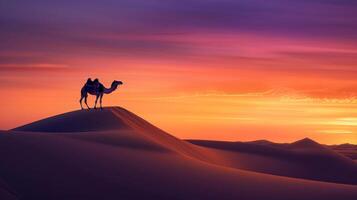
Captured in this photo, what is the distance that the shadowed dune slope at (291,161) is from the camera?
116ft

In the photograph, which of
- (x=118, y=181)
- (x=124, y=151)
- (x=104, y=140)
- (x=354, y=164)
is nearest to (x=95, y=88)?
(x=104, y=140)

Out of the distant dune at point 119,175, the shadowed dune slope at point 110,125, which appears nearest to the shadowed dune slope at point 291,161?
the shadowed dune slope at point 110,125

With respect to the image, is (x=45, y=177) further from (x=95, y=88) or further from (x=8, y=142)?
(x=95, y=88)

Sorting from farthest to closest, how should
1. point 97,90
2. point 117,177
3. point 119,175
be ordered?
point 97,90
point 119,175
point 117,177

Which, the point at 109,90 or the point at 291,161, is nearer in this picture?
the point at 109,90

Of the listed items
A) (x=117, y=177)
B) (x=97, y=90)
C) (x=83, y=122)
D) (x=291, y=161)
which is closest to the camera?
(x=117, y=177)

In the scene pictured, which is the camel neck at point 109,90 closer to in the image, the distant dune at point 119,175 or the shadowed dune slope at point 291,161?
the distant dune at point 119,175

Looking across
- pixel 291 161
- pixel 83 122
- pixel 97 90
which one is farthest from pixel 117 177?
pixel 291 161

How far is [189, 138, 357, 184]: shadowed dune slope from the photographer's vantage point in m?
35.5

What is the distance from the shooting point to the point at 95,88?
25.8 m

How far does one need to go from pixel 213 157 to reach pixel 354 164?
15463mm

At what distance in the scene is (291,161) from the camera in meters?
38.9

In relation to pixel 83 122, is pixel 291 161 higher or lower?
lower

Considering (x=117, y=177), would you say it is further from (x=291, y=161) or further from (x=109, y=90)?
(x=291, y=161)
